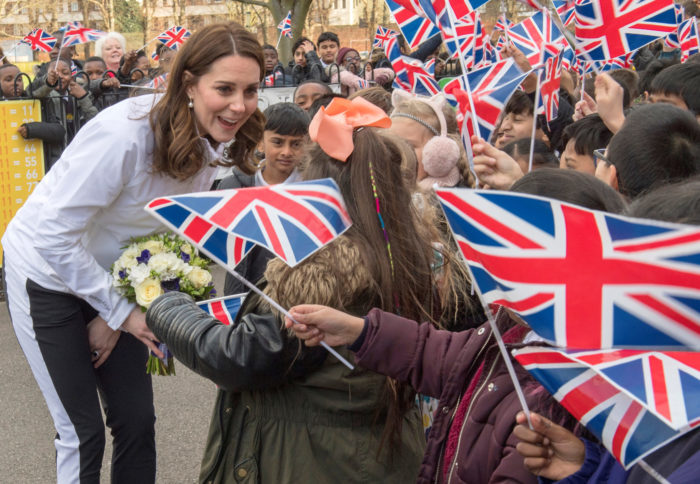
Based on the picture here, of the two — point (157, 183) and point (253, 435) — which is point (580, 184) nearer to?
point (253, 435)

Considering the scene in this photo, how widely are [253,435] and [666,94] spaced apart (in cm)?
324

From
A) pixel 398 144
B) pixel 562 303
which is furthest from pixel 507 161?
pixel 562 303

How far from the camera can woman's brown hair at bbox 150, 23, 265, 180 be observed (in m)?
2.73

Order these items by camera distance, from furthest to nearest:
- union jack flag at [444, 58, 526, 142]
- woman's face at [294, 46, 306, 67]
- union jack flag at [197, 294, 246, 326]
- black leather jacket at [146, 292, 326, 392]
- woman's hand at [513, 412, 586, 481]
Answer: woman's face at [294, 46, 306, 67] → union jack flag at [444, 58, 526, 142] → union jack flag at [197, 294, 246, 326] → black leather jacket at [146, 292, 326, 392] → woman's hand at [513, 412, 586, 481]

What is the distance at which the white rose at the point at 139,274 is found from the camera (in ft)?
8.86

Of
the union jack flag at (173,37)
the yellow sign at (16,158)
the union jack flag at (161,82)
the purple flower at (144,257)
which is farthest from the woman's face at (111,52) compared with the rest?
the purple flower at (144,257)

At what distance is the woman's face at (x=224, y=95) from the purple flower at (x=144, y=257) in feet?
1.45

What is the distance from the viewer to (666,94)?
14.7 ft

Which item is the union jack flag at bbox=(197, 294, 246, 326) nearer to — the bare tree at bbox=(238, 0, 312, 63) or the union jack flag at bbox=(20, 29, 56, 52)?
the union jack flag at bbox=(20, 29, 56, 52)

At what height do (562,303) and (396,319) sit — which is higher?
(562,303)

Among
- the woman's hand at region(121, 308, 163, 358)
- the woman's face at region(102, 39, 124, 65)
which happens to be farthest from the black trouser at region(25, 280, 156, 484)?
the woman's face at region(102, 39, 124, 65)

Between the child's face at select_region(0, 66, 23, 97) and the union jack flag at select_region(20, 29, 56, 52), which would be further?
the union jack flag at select_region(20, 29, 56, 52)

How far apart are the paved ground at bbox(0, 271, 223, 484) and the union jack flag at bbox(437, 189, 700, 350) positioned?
9.44ft

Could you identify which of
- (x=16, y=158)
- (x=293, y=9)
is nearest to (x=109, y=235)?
(x=16, y=158)
